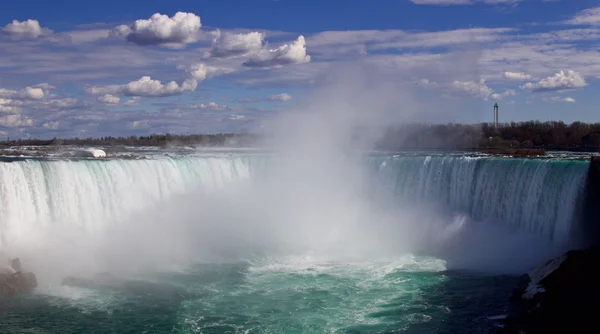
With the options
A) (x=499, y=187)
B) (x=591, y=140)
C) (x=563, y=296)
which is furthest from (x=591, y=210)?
(x=591, y=140)

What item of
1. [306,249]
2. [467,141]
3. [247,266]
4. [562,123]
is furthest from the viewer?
[562,123]

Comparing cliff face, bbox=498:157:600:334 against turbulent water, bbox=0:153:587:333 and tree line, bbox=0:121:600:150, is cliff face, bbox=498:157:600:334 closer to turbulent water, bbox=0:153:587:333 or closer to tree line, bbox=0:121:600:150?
turbulent water, bbox=0:153:587:333

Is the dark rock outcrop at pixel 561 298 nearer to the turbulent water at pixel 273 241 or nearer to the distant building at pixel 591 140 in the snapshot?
the turbulent water at pixel 273 241

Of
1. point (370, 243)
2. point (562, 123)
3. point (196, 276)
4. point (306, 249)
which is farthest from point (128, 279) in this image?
point (562, 123)

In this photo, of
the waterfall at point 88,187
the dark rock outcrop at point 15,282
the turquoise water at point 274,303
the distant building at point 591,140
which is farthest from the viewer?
the distant building at point 591,140

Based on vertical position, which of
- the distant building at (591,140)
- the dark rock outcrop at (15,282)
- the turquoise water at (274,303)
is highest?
the distant building at (591,140)

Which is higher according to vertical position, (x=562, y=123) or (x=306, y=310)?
(x=562, y=123)

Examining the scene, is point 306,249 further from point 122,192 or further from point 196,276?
point 122,192

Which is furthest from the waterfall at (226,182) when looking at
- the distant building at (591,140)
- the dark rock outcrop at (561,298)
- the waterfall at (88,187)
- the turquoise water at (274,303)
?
the distant building at (591,140)
